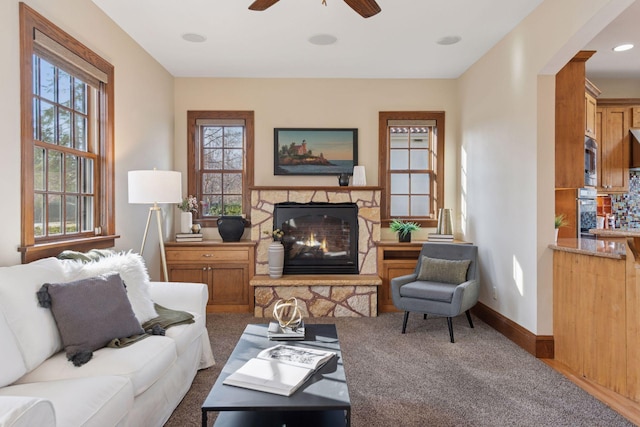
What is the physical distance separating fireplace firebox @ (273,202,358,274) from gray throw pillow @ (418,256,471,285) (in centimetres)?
90

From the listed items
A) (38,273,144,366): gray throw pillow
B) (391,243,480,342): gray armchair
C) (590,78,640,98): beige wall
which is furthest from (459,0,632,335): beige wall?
(38,273,144,366): gray throw pillow

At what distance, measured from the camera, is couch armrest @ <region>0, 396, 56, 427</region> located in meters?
1.20

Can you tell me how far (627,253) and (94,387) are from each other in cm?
303

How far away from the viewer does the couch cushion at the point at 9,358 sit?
1.70 metres

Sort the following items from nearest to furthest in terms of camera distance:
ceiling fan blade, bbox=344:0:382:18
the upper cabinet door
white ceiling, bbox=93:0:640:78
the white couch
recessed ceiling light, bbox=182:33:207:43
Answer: the white couch < ceiling fan blade, bbox=344:0:382:18 < white ceiling, bbox=93:0:640:78 < recessed ceiling light, bbox=182:33:207:43 < the upper cabinet door

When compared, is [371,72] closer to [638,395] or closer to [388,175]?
[388,175]

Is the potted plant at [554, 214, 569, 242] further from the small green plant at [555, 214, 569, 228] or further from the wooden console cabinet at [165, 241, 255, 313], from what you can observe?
the wooden console cabinet at [165, 241, 255, 313]

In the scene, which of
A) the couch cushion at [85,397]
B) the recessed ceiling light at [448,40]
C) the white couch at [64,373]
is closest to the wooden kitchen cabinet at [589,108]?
the recessed ceiling light at [448,40]

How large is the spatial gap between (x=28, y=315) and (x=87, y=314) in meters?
0.25

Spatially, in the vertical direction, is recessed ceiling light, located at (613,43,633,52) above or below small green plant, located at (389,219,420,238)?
above

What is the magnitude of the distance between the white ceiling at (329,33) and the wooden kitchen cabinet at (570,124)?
2.02ft

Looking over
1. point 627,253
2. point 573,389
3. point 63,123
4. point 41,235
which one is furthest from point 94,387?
point 627,253

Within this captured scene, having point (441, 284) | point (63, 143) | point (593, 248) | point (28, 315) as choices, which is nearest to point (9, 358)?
point (28, 315)

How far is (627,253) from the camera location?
254 centimetres
